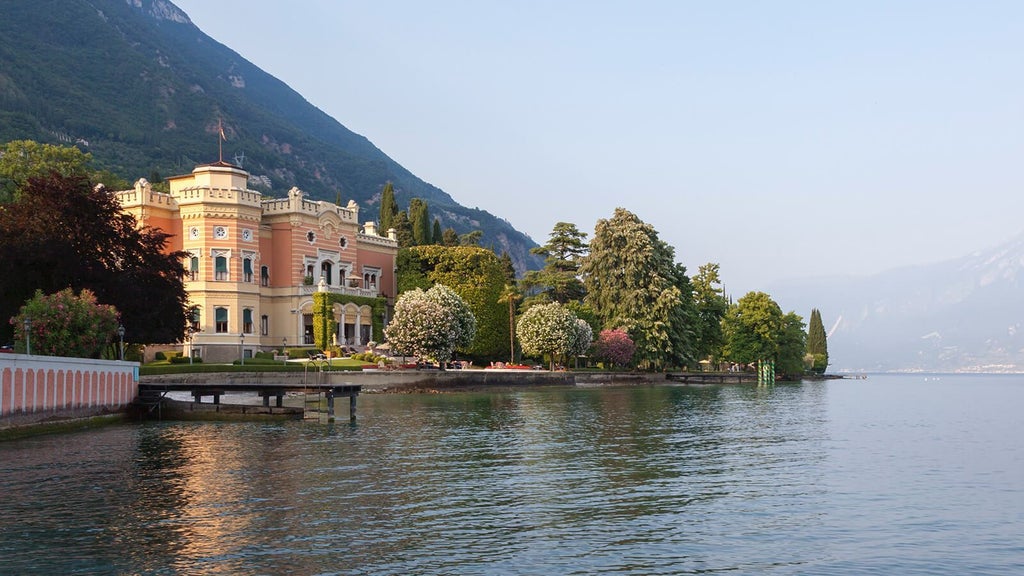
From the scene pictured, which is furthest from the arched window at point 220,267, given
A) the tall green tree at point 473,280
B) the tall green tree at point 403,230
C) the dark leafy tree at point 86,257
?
the tall green tree at point 403,230

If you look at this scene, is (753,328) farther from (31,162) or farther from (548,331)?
(31,162)

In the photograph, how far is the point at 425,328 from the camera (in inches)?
2938

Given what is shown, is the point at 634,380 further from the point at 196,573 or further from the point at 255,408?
the point at 196,573

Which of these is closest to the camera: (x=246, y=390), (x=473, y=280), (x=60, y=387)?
(x=60, y=387)

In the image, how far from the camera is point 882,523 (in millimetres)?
19922

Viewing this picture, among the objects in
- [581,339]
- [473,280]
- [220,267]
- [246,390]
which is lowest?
[246,390]

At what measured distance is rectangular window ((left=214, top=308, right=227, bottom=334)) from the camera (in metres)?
75.1

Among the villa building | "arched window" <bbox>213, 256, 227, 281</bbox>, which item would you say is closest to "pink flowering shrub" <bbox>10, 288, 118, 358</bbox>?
the villa building

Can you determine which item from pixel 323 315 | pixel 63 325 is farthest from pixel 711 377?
pixel 63 325

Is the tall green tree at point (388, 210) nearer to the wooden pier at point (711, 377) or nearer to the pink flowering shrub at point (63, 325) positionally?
the wooden pier at point (711, 377)

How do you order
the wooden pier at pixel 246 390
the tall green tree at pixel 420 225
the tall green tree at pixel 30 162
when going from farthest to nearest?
the tall green tree at pixel 420 225
the tall green tree at pixel 30 162
the wooden pier at pixel 246 390

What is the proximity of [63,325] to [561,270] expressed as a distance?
2916 inches

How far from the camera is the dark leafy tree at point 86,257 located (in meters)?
46.3

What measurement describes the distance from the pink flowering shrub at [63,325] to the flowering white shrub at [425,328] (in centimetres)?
3281
